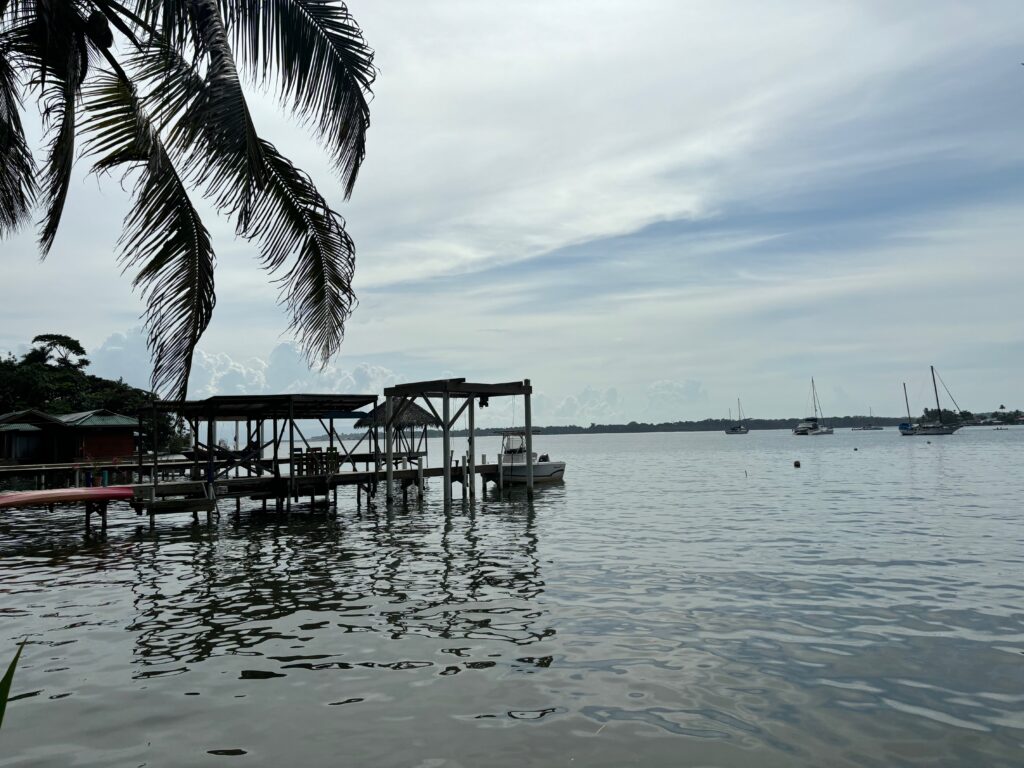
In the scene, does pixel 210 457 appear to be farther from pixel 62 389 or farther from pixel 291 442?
pixel 62 389

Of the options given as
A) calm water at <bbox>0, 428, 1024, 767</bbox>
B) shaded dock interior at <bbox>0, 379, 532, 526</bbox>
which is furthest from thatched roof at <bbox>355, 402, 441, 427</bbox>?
calm water at <bbox>0, 428, 1024, 767</bbox>

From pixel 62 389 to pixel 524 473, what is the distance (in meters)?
37.3

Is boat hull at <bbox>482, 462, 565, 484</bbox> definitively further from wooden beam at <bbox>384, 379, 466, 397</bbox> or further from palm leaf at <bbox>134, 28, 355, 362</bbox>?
palm leaf at <bbox>134, 28, 355, 362</bbox>

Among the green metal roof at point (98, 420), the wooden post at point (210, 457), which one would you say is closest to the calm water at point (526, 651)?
the wooden post at point (210, 457)

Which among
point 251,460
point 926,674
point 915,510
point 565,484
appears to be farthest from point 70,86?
point 565,484

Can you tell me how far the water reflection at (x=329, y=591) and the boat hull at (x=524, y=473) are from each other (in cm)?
1605

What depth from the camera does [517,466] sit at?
3959 centimetres

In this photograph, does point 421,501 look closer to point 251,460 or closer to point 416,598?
point 251,460

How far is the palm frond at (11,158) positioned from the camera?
6766 mm

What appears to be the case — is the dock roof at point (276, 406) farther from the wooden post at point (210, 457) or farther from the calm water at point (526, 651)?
the calm water at point (526, 651)

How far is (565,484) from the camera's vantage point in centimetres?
4428

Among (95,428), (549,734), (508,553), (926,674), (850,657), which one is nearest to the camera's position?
(549,734)

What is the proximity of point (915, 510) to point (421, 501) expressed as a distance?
1807cm

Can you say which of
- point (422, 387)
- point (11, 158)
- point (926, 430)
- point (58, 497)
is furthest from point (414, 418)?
point (926, 430)
